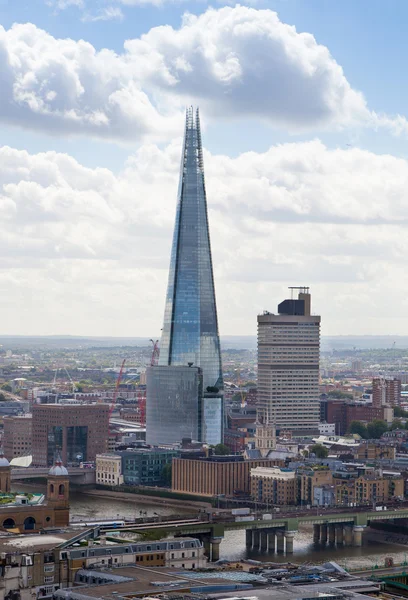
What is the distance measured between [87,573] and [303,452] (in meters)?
73.3

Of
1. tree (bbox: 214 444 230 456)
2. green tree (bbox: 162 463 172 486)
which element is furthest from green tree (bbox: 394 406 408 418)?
green tree (bbox: 162 463 172 486)

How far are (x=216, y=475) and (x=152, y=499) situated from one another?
482 cm

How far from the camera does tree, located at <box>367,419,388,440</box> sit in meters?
155

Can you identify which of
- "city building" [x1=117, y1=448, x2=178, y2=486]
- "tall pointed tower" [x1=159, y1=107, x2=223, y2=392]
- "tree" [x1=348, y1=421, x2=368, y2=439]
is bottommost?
"city building" [x1=117, y1=448, x2=178, y2=486]

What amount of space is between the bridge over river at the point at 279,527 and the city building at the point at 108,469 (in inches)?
1206

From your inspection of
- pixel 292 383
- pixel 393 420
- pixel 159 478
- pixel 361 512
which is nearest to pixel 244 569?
pixel 361 512

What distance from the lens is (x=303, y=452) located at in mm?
132875

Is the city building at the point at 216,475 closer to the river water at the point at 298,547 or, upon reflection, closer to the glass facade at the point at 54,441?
the river water at the point at 298,547

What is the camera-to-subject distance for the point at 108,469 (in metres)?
130

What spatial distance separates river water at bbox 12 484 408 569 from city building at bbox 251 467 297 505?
261 inches

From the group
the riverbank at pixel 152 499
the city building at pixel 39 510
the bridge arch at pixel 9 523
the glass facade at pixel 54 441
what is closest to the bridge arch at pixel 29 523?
the city building at pixel 39 510

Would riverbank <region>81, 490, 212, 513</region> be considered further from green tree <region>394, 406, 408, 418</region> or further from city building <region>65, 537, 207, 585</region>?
green tree <region>394, 406, 408, 418</region>

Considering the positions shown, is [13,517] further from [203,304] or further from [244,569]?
[203,304]

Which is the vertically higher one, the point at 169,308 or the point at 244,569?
the point at 169,308
